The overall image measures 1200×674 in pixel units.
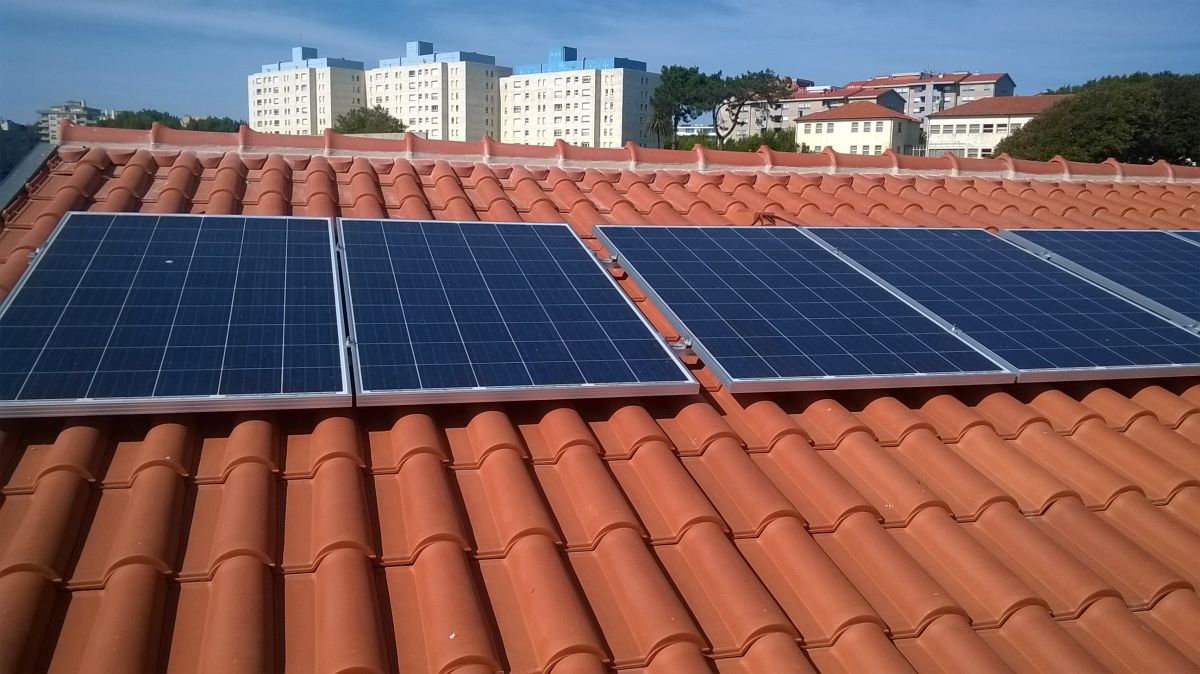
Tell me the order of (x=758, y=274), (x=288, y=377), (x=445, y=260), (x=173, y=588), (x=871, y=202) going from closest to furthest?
1. (x=173, y=588)
2. (x=288, y=377)
3. (x=445, y=260)
4. (x=758, y=274)
5. (x=871, y=202)

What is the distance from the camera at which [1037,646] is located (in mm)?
3934

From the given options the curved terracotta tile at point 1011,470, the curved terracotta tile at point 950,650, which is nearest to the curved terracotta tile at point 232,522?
the curved terracotta tile at point 950,650

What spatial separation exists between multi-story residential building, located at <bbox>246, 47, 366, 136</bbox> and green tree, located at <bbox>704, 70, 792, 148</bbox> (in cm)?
7218

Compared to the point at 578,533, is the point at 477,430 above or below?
above

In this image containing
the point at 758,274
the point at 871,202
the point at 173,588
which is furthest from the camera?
the point at 871,202

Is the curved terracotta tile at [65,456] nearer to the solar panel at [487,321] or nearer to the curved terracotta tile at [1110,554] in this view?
the solar panel at [487,321]

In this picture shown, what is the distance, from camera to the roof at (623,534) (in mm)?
3600

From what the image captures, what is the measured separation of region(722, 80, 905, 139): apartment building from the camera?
12201 centimetres

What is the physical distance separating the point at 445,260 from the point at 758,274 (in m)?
2.68

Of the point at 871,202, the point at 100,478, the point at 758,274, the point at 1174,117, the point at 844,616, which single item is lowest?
the point at 844,616

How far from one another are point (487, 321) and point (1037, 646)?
12.5ft

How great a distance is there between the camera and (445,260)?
21.6ft

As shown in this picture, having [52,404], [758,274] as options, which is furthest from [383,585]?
[758,274]

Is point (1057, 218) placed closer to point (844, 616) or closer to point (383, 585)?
point (844, 616)
